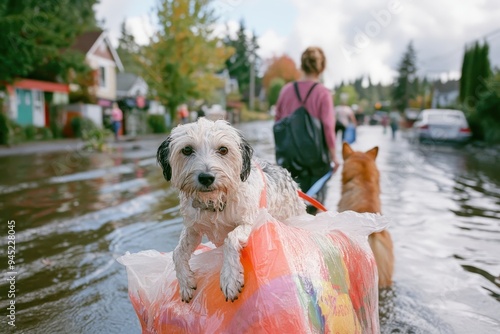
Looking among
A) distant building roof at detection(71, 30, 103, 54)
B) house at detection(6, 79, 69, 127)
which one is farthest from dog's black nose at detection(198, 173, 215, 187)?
distant building roof at detection(71, 30, 103, 54)

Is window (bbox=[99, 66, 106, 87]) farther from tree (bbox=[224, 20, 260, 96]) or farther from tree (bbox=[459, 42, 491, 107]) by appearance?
tree (bbox=[224, 20, 260, 96])

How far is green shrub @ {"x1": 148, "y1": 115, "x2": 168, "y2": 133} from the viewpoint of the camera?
122 ft

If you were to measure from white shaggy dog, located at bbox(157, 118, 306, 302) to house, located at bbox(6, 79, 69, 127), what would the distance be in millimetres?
26984

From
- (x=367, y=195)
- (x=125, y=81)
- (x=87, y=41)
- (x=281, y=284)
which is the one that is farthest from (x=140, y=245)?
(x=125, y=81)

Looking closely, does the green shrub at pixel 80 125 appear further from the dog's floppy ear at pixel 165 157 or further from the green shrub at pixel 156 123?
the dog's floppy ear at pixel 165 157

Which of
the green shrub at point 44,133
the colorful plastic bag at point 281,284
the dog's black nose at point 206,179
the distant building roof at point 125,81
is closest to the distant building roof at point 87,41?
the green shrub at point 44,133

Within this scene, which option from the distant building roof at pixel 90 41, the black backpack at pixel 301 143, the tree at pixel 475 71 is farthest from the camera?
the distant building roof at pixel 90 41

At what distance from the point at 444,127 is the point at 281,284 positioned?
22.6m

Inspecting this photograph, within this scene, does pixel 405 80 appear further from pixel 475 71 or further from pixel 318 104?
pixel 318 104

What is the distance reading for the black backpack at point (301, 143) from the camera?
511 cm

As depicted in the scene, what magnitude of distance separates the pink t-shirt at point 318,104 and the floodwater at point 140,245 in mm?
1696

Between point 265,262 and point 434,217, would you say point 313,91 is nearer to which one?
point 265,262

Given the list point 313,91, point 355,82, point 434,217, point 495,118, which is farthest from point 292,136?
point 355,82

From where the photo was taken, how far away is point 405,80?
310 feet
